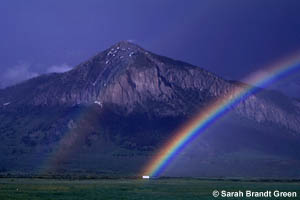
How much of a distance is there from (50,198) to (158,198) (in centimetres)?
1591

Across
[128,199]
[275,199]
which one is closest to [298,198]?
[275,199]

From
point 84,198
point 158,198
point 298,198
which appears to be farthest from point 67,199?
point 298,198

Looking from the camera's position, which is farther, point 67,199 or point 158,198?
point 158,198

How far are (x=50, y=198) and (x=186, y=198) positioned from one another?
67.1 feet

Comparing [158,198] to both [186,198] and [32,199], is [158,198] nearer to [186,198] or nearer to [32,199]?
[186,198]

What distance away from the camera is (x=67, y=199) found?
76.4m

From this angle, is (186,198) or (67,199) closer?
(67,199)

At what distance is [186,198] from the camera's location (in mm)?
84000

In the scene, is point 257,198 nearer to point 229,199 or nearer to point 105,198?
point 229,199

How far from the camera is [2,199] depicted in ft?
246

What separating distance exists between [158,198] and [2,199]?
2260cm

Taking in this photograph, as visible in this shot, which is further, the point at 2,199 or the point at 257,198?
the point at 257,198

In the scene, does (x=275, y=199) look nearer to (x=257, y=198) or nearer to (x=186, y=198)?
(x=257, y=198)

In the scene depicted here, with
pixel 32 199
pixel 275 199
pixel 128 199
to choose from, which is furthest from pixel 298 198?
pixel 32 199
